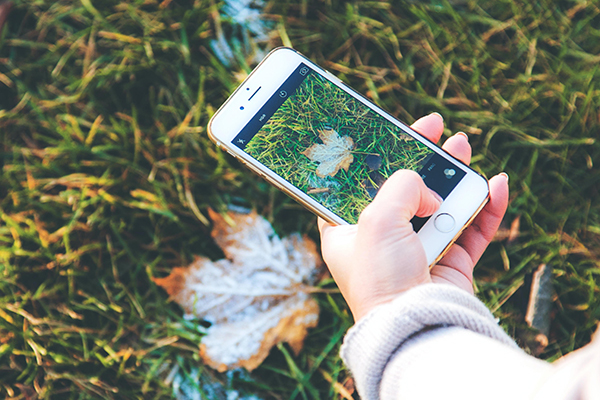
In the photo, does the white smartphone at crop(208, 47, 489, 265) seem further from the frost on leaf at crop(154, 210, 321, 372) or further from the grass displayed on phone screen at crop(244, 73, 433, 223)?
the frost on leaf at crop(154, 210, 321, 372)

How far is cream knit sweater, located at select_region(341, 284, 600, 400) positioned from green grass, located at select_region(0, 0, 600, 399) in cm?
46

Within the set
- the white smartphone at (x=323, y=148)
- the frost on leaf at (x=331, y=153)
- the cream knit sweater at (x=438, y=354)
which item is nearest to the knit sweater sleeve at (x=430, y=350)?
the cream knit sweater at (x=438, y=354)

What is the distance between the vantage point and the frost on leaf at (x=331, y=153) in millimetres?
1313

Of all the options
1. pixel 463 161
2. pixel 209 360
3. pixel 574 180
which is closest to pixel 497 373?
pixel 463 161

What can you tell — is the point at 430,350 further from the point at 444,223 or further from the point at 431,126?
the point at 431,126

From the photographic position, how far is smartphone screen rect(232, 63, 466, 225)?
130 centimetres

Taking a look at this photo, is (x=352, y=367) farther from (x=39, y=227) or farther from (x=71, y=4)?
(x=71, y=4)

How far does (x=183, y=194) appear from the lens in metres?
1.56

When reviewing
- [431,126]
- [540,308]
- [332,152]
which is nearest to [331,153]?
[332,152]

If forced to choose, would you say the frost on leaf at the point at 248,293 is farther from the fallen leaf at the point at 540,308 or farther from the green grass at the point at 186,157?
the fallen leaf at the point at 540,308

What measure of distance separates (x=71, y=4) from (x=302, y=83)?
3.73ft

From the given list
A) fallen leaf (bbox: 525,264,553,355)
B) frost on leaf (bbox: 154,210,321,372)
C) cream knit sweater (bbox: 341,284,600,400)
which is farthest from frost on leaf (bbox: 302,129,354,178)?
fallen leaf (bbox: 525,264,553,355)

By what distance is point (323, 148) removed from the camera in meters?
1.33

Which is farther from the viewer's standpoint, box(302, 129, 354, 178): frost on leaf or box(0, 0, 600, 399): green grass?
box(0, 0, 600, 399): green grass
